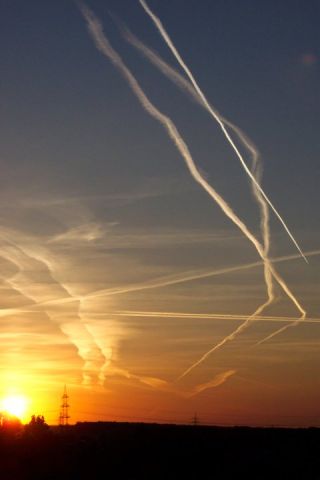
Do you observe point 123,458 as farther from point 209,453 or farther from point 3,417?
point 3,417

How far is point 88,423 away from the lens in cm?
19462

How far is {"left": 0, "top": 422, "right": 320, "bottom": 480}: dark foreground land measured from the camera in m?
101

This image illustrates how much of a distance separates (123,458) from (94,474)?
9.39 meters

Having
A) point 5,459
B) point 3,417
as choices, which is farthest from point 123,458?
point 3,417

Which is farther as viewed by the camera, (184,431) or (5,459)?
(184,431)

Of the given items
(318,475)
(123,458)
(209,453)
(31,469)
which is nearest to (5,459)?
(31,469)

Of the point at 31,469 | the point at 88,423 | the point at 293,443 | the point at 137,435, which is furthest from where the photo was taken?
the point at 88,423

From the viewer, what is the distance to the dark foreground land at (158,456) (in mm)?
100875

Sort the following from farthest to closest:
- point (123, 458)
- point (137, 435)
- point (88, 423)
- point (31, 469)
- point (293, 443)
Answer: point (88, 423)
point (137, 435)
point (293, 443)
point (123, 458)
point (31, 469)

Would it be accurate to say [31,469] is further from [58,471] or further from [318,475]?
[318,475]

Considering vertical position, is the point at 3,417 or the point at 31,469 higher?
the point at 3,417

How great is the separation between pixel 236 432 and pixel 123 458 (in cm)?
3249

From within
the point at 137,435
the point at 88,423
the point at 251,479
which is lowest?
the point at 251,479

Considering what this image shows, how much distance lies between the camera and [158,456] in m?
114
